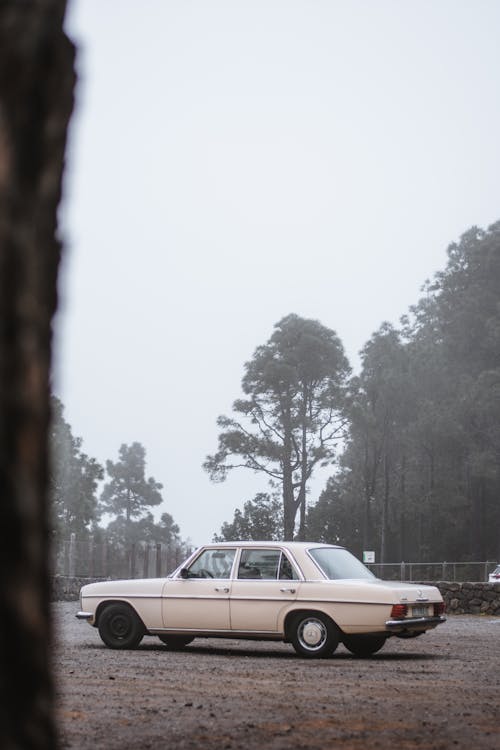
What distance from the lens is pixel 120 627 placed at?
15047 mm

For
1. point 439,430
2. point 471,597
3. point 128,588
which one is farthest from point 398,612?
point 439,430

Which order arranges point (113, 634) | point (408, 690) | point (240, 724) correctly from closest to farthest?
point (240, 724)
point (408, 690)
point (113, 634)

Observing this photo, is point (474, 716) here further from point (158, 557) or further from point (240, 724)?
point (158, 557)

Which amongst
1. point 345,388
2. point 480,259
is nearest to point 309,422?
point 345,388

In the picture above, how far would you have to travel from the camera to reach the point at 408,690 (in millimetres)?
10273

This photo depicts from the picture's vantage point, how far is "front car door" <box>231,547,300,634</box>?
548 inches

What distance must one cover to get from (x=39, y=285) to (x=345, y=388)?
6422 cm

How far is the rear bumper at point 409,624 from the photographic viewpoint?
1344 centimetres

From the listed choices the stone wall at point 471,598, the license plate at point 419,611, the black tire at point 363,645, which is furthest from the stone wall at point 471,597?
the license plate at point 419,611

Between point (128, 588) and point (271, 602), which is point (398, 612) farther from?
point (128, 588)

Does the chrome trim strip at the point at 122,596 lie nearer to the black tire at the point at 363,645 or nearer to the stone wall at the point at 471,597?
the black tire at the point at 363,645

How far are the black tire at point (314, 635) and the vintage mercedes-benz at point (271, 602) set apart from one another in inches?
0.5

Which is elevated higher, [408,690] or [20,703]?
[20,703]

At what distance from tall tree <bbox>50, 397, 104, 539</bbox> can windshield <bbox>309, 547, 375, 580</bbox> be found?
5039cm
